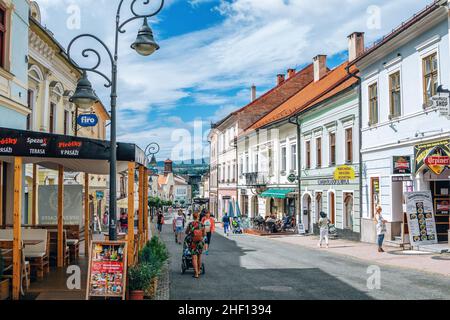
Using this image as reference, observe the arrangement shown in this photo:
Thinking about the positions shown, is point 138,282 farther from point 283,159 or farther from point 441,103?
point 283,159

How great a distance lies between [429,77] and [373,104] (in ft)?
15.5

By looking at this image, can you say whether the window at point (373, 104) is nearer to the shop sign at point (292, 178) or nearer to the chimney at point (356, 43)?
the chimney at point (356, 43)

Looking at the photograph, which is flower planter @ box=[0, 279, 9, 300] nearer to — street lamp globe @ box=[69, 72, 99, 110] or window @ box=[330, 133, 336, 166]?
street lamp globe @ box=[69, 72, 99, 110]

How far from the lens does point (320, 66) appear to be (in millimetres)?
39250

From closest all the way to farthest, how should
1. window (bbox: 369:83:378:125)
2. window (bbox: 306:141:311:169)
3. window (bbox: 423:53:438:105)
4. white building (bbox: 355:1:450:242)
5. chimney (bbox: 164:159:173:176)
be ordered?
white building (bbox: 355:1:450:242), window (bbox: 423:53:438:105), window (bbox: 369:83:378:125), window (bbox: 306:141:311:169), chimney (bbox: 164:159:173:176)

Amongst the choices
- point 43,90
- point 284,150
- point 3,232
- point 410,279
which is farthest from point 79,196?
point 284,150

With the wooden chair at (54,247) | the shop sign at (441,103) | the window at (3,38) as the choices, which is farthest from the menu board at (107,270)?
the shop sign at (441,103)

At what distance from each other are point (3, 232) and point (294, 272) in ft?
24.0

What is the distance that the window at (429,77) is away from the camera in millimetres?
17594

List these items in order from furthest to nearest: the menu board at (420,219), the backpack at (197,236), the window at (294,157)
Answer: the window at (294,157)
the menu board at (420,219)
the backpack at (197,236)

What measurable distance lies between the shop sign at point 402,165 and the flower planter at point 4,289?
47.5 feet

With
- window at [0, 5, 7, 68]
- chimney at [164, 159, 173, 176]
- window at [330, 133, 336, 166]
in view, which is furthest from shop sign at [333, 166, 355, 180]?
chimney at [164, 159, 173, 176]

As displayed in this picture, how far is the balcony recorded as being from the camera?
38625 mm

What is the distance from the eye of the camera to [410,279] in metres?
12.4
